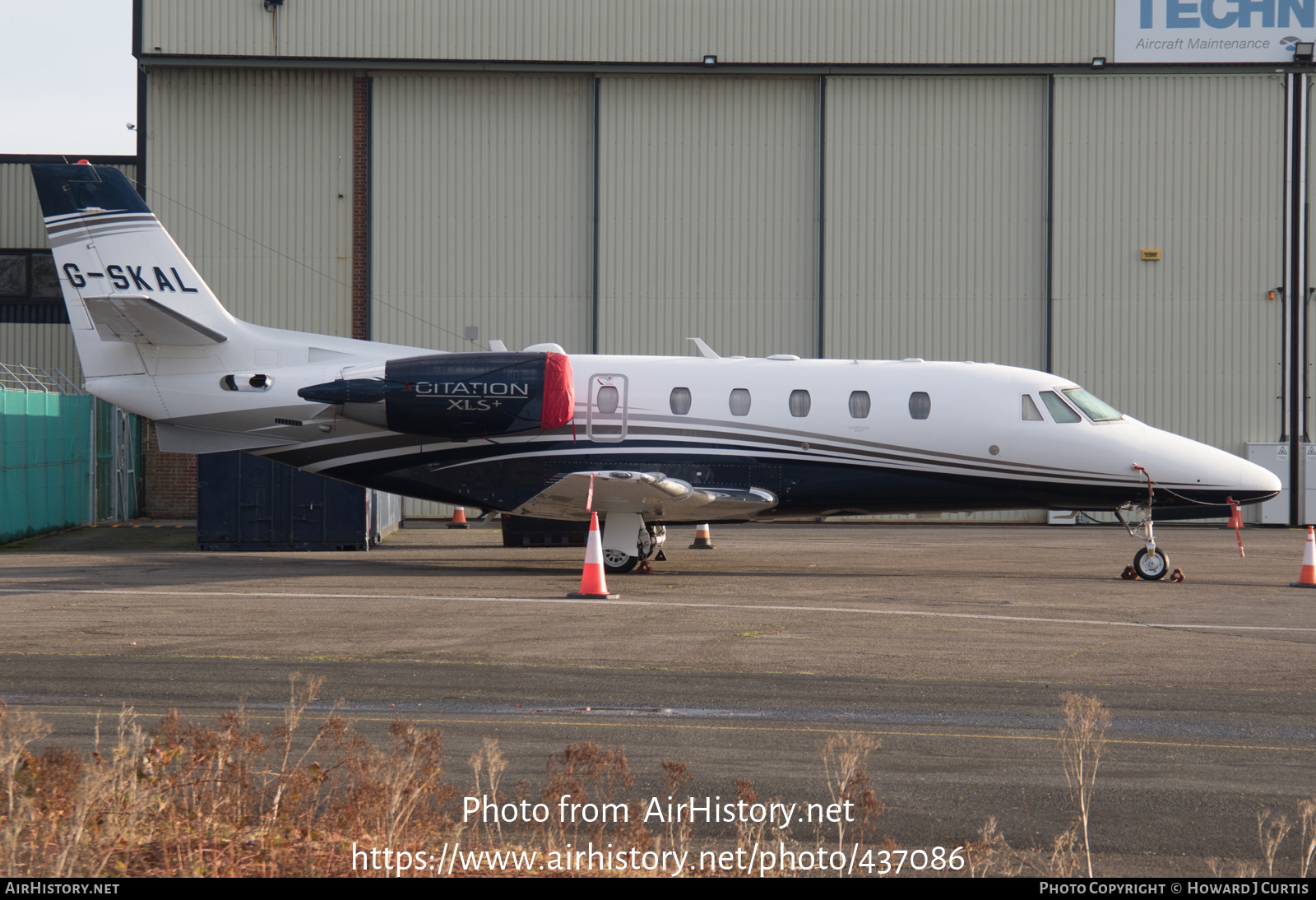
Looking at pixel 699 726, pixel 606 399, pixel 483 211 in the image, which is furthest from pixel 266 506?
pixel 699 726

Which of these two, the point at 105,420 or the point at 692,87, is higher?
the point at 692,87

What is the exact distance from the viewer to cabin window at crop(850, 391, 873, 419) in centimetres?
1709

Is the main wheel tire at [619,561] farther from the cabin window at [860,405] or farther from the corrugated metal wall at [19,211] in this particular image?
the corrugated metal wall at [19,211]

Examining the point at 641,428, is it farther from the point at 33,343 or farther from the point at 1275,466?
the point at 33,343

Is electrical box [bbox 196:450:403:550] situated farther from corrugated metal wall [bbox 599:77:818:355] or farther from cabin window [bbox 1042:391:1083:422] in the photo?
cabin window [bbox 1042:391:1083:422]

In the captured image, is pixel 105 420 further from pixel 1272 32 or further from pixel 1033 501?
pixel 1272 32

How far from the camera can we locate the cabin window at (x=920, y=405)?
17.1 meters

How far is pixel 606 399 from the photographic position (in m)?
17.0

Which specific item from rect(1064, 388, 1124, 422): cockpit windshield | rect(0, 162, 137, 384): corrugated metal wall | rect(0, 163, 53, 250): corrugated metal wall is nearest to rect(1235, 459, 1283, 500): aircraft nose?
rect(1064, 388, 1124, 422): cockpit windshield

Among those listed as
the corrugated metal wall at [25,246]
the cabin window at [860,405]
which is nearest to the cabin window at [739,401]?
the cabin window at [860,405]

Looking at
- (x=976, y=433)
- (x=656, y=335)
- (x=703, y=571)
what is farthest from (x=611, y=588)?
(x=656, y=335)

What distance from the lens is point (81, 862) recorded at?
4.42 m

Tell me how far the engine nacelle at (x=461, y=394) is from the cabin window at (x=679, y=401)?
1.59 metres
